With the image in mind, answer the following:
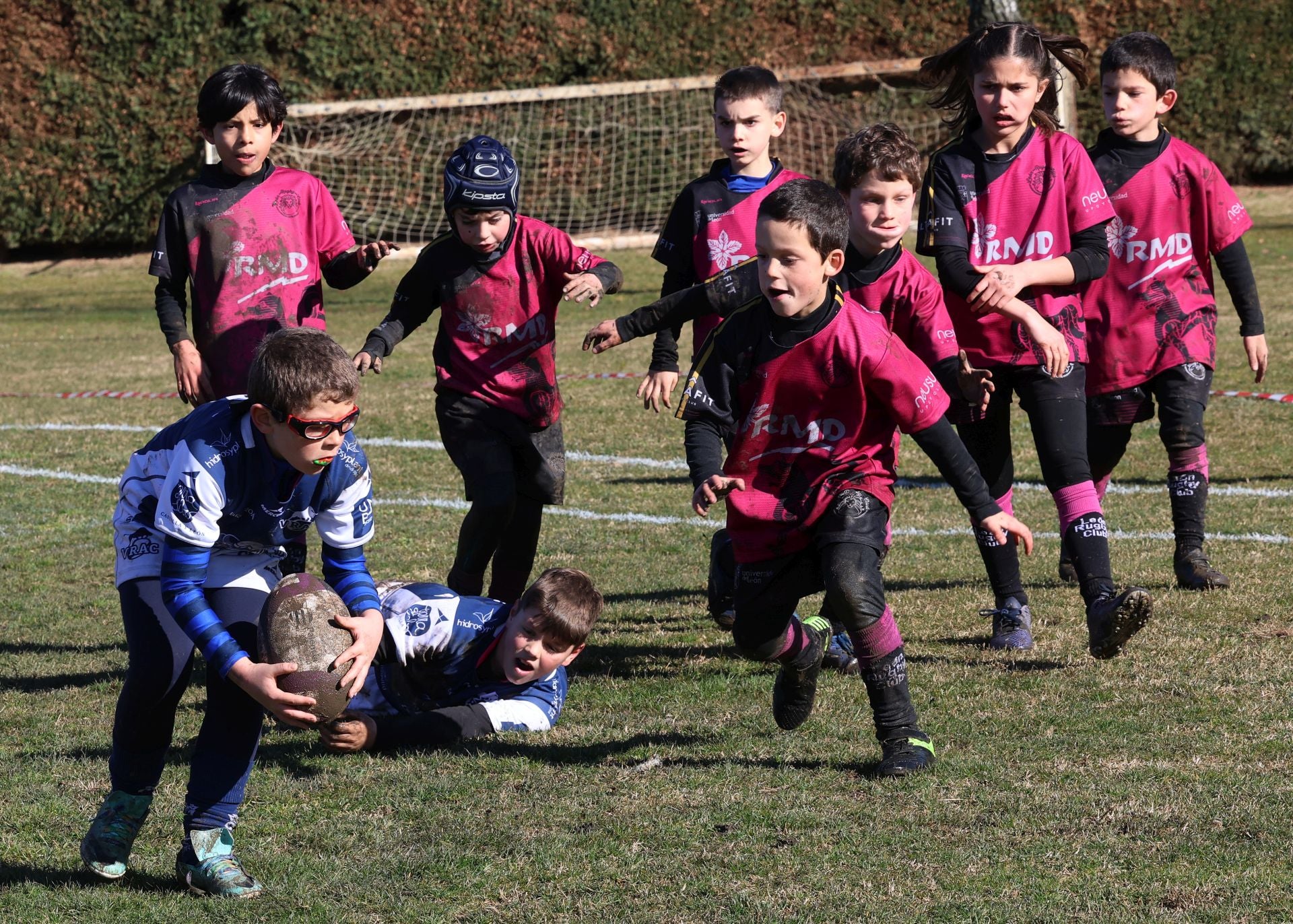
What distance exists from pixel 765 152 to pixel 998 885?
342cm

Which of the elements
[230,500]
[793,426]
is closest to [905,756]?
[793,426]

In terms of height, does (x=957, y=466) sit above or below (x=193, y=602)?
above

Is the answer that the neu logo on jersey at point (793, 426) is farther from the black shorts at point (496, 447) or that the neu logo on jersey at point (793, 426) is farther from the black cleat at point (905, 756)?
the black shorts at point (496, 447)

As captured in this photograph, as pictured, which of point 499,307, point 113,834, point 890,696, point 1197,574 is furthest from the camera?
point 1197,574

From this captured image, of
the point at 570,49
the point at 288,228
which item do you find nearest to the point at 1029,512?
the point at 288,228

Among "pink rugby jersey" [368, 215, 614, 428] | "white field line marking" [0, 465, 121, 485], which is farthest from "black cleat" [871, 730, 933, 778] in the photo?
"white field line marking" [0, 465, 121, 485]

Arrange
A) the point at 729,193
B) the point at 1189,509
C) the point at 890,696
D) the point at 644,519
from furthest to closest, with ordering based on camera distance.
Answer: the point at 644,519, the point at 1189,509, the point at 729,193, the point at 890,696

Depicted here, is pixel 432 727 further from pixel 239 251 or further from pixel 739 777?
pixel 239 251

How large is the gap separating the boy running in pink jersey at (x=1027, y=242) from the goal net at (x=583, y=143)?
17.6m

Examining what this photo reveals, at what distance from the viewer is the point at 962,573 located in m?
7.20

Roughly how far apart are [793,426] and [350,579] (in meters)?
1.45

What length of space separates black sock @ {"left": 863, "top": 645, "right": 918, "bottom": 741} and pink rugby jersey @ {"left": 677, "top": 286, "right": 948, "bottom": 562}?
17.0 inches

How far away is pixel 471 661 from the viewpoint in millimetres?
5504

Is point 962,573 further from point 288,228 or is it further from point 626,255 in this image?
point 626,255
